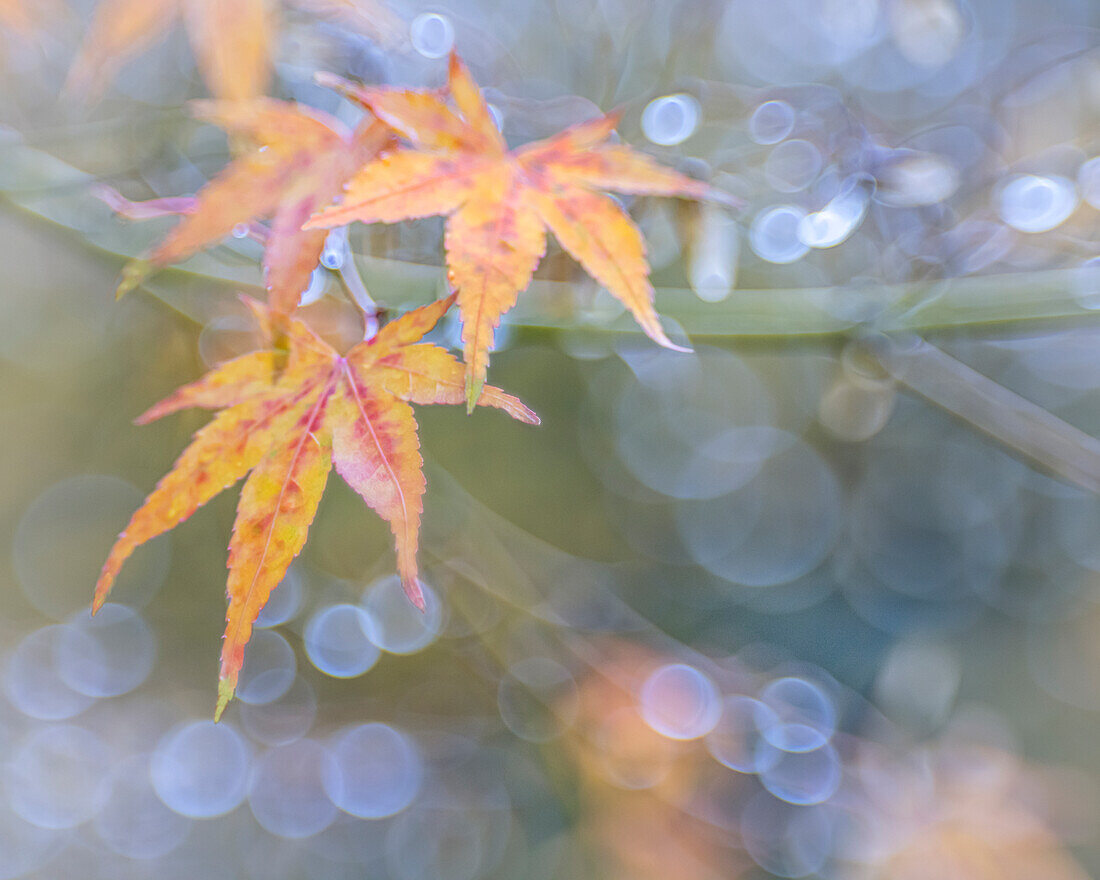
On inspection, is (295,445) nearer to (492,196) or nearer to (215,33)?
(492,196)

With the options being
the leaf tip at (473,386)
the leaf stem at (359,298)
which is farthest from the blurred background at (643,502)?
the leaf tip at (473,386)

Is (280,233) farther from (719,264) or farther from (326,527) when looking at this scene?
(326,527)

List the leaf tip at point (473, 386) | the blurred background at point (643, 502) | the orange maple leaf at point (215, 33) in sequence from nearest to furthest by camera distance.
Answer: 1. the leaf tip at point (473, 386)
2. the orange maple leaf at point (215, 33)
3. the blurred background at point (643, 502)

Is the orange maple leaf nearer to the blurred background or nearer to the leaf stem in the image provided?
the blurred background

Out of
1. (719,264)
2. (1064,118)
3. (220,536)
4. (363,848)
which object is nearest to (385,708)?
(363,848)

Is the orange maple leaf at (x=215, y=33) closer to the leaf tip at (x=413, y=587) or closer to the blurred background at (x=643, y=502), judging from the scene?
the blurred background at (x=643, y=502)

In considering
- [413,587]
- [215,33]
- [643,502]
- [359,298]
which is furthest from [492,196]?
[643,502]

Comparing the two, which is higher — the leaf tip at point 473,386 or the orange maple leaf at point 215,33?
the orange maple leaf at point 215,33
